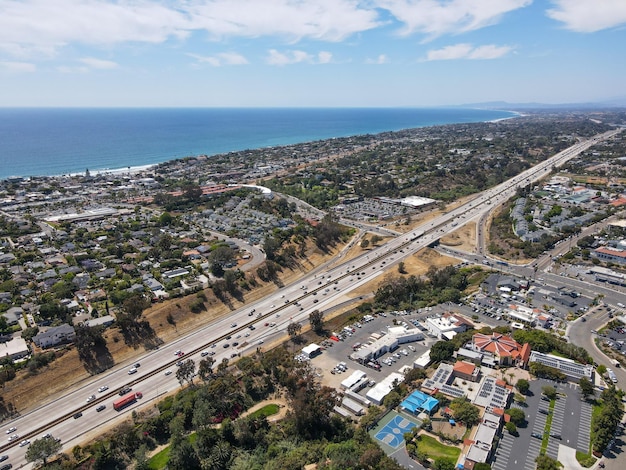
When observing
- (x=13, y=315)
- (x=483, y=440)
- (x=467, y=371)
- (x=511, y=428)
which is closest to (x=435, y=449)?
(x=483, y=440)

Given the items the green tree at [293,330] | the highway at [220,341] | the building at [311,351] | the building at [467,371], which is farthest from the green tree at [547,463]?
the highway at [220,341]

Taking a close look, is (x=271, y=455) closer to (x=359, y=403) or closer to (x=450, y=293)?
(x=359, y=403)

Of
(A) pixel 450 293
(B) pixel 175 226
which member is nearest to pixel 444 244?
(A) pixel 450 293

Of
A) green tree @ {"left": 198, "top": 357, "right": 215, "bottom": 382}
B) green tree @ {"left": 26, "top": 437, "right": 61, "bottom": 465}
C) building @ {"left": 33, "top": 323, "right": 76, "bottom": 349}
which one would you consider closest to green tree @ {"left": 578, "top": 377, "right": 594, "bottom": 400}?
green tree @ {"left": 198, "top": 357, "right": 215, "bottom": 382}

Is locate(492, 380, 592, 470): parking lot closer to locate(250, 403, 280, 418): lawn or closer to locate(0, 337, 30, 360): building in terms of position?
locate(250, 403, 280, 418): lawn

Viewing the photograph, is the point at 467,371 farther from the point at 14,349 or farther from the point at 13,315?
the point at 13,315

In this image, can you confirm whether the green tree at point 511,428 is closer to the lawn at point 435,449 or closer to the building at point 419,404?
the lawn at point 435,449
